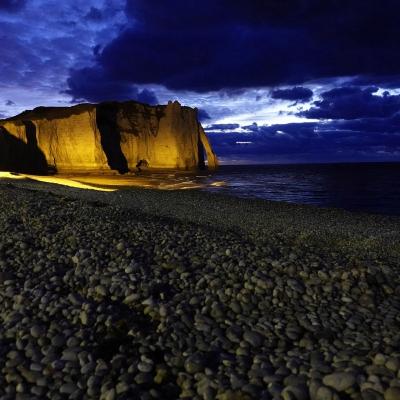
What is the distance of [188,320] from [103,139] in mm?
93910

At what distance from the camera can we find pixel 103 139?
95.8m

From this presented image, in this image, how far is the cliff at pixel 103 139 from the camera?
83562 millimetres

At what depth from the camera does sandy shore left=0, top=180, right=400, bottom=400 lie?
15.6ft

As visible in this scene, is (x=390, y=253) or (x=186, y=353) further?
(x=390, y=253)

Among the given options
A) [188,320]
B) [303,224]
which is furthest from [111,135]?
[188,320]

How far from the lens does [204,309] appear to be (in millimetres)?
6668

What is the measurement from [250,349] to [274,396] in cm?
112

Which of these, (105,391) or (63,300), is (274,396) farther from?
(63,300)

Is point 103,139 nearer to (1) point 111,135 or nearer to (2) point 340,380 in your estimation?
(1) point 111,135

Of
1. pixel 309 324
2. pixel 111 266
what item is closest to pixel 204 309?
pixel 309 324

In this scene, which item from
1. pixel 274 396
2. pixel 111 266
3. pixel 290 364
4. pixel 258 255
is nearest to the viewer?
pixel 274 396

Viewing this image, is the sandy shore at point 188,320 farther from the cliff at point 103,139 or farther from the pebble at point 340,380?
the cliff at point 103,139

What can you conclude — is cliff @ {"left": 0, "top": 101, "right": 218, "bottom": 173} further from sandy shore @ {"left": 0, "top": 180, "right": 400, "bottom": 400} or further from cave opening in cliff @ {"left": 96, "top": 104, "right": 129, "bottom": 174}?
sandy shore @ {"left": 0, "top": 180, "right": 400, "bottom": 400}

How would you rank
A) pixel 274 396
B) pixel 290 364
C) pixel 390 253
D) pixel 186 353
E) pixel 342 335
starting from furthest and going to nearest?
1. pixel 390 253
2. pixel 342 335
3. pixel 186 353
4. pixel 290 364
5. pixel 274 396
